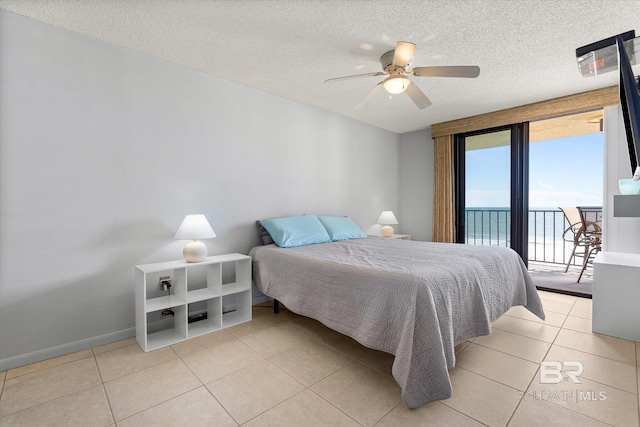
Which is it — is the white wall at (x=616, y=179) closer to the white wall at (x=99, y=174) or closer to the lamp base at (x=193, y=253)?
A: the white wall at (x=99, y=174)

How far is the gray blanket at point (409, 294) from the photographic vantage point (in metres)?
1.50

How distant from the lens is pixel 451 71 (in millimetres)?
2143

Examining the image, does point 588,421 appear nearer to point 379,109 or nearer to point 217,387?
point 217,387

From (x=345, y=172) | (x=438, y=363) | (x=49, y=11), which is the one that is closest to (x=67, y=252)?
(x=49, y=11)

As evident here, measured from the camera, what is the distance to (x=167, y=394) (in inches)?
64.8

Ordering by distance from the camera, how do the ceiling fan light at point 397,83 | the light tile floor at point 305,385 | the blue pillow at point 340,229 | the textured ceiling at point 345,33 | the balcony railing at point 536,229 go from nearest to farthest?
the light tile floor at point 305,385 → the textured ceiling at point 345,33 → the ceiling fan light at point 397,83 → the blue pillow at point 340,229 → the balcony railing at point 536,229

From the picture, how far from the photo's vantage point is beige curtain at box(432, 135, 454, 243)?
14.6 ft

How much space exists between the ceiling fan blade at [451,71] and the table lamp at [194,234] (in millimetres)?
2157

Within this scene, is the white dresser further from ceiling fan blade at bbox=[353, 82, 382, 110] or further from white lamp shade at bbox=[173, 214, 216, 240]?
white lamp shade at bbox=[173, 214, 216, 240]

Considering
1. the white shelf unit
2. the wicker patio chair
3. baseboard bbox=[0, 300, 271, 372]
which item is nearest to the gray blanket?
the white shelf unit

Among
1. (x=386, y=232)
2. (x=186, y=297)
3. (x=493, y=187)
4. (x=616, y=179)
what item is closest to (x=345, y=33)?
(x=186, y=297)

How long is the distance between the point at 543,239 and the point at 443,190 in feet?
9.33

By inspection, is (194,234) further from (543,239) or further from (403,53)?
(543,239)

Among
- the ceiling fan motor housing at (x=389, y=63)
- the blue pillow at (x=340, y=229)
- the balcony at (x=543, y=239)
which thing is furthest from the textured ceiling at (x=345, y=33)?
the balcony at (x=543, y=239)
